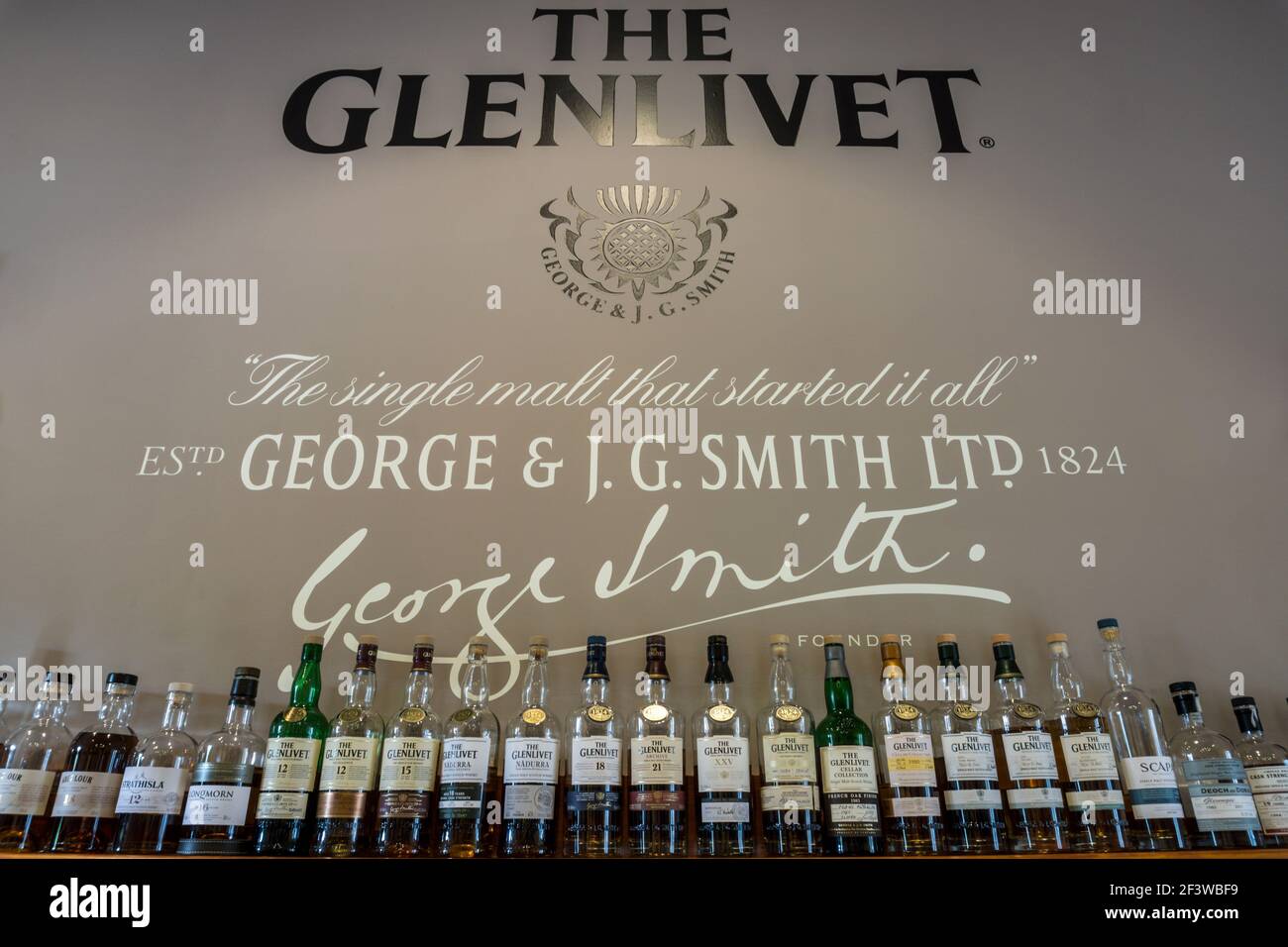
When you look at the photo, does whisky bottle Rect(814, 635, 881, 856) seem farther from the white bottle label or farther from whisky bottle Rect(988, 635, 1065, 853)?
the white bottle label

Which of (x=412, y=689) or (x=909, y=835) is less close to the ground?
(x=412, y=689)

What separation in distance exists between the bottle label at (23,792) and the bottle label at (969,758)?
209cm

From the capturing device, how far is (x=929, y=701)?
2119mm

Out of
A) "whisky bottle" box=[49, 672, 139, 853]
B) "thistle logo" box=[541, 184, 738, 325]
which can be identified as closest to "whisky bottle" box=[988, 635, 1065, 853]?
"thistle logo" box=[541, 184, 738, 325]

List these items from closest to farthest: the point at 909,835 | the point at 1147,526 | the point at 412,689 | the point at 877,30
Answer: the point at 909,835 < the point at 412,689 < the point at 1147,526 < the point at 877,30

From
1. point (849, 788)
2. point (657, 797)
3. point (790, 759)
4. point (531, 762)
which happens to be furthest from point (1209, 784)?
point (531, 762)

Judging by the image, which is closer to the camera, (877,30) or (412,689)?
(412,689)

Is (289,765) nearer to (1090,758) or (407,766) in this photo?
(407,766)

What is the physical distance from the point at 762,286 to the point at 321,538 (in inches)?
58.9

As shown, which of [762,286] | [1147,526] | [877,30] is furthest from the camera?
[877,30]

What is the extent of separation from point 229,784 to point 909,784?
1.53 meters

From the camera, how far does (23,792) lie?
75.5 inches
